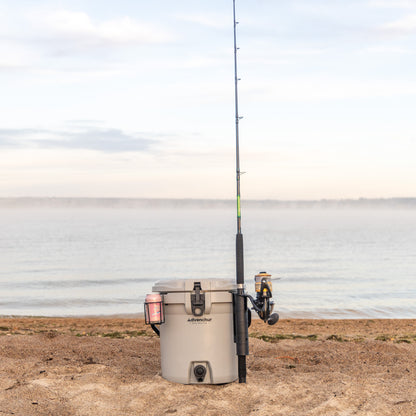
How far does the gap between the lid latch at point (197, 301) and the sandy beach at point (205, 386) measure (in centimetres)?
77

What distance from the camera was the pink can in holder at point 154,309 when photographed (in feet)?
19.8

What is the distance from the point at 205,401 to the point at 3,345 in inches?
181

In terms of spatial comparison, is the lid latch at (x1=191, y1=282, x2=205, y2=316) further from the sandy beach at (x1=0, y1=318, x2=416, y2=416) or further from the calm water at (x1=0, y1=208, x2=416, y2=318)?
the calm water at (x1=0, y1=208, x2=416, y2=318)

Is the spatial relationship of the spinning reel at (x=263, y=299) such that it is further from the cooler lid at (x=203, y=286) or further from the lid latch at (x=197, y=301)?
the lid latch at (x=197, y=301)

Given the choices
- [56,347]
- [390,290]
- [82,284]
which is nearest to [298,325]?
[56,347]

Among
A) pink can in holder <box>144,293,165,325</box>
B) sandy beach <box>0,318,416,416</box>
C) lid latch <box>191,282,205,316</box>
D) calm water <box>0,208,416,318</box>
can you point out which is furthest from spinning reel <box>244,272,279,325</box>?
calm water <box>0,208,416,318</box>

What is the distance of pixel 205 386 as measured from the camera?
245 inches

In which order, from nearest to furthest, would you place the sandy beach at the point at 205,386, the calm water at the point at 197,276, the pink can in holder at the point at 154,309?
the sandy beach at the point at 205,386, the pink can in holder at the point at 154,309, the calm water at the point at 197,276

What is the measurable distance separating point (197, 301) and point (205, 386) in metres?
0.89

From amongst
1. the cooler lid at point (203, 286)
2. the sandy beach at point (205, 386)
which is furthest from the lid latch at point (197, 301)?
the sandy beach at point (205, 386)

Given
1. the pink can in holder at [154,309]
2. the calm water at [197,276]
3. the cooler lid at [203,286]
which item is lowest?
the calm water at [197,276]

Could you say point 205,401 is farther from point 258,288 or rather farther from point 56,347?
point 56,347

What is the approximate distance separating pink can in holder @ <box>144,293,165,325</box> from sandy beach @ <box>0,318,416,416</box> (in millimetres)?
695

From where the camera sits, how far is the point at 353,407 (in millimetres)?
5523
